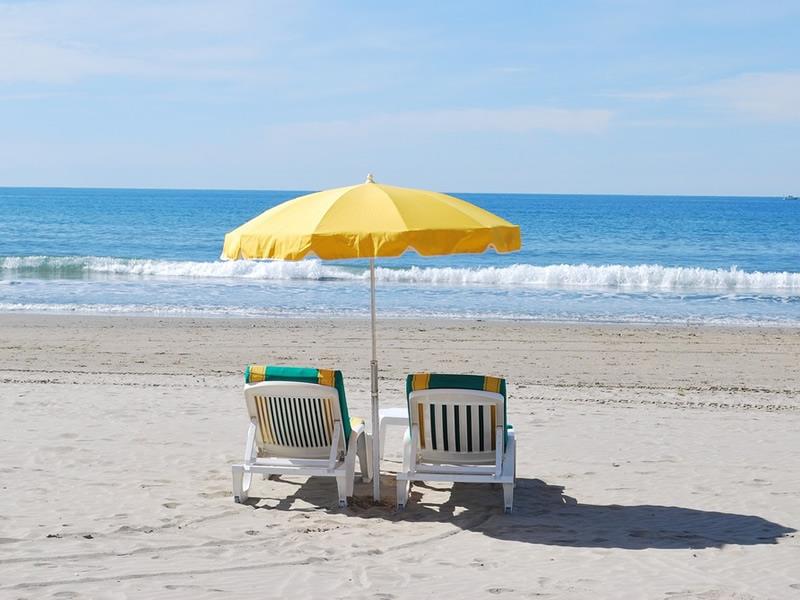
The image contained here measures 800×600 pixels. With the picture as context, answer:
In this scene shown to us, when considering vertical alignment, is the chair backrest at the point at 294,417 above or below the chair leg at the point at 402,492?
above

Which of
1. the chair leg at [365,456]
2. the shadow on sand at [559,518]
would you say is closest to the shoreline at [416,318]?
the chair leg at [365,456]

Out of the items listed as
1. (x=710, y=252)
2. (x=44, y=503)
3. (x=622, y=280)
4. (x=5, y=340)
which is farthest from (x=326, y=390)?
(x=710, y=252)

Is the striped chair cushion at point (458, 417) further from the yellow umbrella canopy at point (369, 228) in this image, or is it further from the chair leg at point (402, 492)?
the yellow umbrella canopy at point (369, 228)

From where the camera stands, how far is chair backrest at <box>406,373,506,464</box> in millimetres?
6141

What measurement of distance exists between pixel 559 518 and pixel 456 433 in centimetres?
84

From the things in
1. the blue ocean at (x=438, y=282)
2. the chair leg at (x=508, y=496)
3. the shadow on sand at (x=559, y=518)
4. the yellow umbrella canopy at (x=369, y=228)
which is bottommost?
the shadow on sand at (x=559, y=518)

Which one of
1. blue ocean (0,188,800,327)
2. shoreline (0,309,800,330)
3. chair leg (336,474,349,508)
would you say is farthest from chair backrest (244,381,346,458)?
blue ocean (0,188,800,327)

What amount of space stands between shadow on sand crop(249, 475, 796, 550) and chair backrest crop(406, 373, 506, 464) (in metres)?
0.39

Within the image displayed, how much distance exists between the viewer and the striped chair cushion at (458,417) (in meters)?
6.14

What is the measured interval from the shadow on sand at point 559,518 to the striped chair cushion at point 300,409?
485 mm

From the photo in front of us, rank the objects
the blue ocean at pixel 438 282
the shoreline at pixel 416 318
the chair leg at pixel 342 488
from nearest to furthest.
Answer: the chair leg at pixel 342 488 → the shoreline at pixel 416 318 → the blue ocean at pixel 438 282

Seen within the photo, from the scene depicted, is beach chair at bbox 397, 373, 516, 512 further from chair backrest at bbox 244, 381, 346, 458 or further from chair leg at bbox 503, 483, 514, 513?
chair backrest at bbox 244, 381, 346, 458

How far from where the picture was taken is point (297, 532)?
585cm

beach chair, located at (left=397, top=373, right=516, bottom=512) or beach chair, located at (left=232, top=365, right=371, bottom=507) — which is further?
beach chair, located at (left=232, top=365, right=371, bottom=507)
